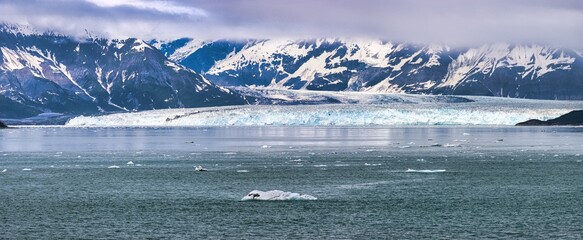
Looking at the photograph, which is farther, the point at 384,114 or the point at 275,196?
the point at 384,114

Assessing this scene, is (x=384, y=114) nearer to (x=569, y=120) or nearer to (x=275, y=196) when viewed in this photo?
(x=569, y=120)

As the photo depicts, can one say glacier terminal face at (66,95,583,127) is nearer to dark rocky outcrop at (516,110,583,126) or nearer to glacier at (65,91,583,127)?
A: glacier at (65,91,583,127)

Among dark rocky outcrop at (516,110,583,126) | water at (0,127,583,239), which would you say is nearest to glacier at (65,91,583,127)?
dark rocky outcrop at (516,110,583,126)

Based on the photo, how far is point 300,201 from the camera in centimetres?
4100

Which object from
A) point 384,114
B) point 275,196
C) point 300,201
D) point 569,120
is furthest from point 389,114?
point 300,201

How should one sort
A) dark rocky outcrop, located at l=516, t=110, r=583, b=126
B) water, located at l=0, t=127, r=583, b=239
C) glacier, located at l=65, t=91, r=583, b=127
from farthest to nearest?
dark rocky outcrop, located at l=516, t=110, r=583, b=126, glacier, located at l=65, t=91, r=583, b=127, water, located at l=0, t=127, r=583, b=239

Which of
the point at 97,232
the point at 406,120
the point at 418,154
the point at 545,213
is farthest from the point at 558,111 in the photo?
the point at 97,232

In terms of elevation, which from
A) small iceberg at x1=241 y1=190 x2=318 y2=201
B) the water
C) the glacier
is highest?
the glacier

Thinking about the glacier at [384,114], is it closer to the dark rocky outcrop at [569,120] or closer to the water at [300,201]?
the dark rocky outcrop at [569,120]

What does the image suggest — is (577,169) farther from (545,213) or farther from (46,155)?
(46,155)

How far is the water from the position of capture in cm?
3344

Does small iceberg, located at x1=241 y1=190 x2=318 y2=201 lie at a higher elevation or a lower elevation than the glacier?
lower

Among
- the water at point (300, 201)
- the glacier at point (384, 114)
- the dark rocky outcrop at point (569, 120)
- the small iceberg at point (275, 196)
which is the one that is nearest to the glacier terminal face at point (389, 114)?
the glacier at point (384, 114)

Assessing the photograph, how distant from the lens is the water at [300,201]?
33.4m
